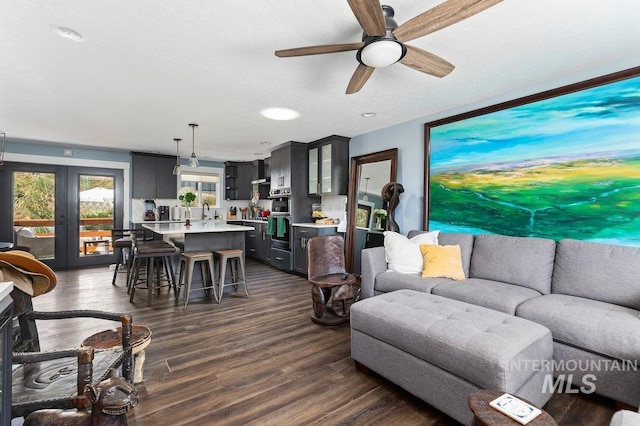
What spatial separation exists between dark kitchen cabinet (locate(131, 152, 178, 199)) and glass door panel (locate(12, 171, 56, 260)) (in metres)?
1.42

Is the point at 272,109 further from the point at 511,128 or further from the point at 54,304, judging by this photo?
the point at 54,304

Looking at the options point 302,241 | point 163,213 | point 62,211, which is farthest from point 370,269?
point 62,211

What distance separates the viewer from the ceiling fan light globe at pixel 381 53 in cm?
181

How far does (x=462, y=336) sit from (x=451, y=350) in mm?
106

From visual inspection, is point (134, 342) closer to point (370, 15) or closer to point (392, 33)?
point (370, 15)

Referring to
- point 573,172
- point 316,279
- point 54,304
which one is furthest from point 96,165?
point 573,172

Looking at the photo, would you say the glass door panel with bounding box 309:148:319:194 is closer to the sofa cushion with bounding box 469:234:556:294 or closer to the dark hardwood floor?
the dark hardwood floor

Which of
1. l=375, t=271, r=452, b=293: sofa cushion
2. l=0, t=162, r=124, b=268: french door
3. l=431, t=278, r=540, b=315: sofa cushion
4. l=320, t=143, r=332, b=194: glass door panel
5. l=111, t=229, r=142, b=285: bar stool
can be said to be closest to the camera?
l=431, t=278, r=540, b=315: sofa cushion

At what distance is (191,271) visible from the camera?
362 centimetres

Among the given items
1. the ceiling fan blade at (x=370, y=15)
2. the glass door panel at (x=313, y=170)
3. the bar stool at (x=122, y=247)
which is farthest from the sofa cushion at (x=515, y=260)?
the bar stool at (x=122, y=247)

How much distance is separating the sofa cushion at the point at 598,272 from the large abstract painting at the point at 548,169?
0.92ft

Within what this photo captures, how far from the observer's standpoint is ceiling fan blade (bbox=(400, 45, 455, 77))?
1.99 meters

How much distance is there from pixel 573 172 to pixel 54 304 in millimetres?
5937

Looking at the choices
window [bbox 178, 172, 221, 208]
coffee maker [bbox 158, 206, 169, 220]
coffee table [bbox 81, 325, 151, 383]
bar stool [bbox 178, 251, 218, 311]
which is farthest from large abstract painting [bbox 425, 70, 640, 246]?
coffee maker [bbox 158, 206, 169, 220]
